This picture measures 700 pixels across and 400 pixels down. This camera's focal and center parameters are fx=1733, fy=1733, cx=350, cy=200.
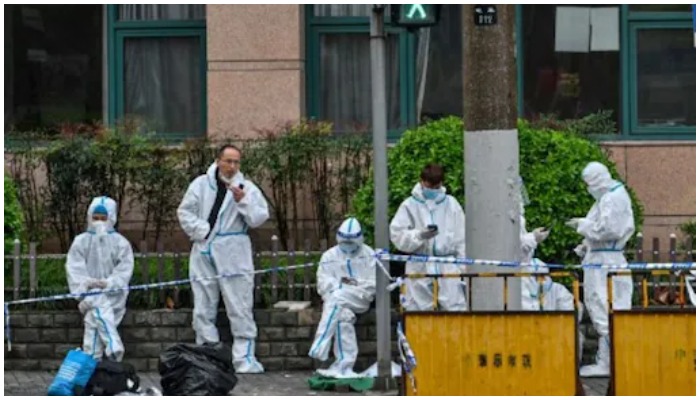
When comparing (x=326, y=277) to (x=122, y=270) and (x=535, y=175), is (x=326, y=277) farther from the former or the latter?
(x=535, y=175)

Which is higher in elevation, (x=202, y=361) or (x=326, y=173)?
(x=326, y=173)

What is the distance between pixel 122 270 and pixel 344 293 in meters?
1.85

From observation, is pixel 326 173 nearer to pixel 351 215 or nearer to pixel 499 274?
pixel 351 215

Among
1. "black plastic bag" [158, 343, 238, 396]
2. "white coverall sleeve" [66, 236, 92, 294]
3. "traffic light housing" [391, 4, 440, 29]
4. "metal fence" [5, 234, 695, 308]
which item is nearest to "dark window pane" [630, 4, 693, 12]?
"metal fence" [5, 234, 695, 308]

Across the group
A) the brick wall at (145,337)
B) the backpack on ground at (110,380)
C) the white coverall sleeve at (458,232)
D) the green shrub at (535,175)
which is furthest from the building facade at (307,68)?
the backpack on ground at (110,380)

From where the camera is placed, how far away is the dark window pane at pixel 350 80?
18.7 m

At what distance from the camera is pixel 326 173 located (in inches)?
690

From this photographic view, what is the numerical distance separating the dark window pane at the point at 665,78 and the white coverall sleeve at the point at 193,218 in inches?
232

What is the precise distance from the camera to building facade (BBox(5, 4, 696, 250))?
1814cm

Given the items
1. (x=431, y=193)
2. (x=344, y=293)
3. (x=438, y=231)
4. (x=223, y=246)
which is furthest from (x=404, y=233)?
(x=223, y=246)

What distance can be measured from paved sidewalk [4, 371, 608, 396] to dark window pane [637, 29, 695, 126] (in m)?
5.38

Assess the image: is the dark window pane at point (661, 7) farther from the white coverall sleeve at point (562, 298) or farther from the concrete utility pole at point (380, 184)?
the concrete utility pole at point (380, 184)

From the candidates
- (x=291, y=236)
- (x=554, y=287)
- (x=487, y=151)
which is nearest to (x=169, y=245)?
(x=291, y=236)

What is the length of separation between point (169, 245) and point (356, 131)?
2.32m
